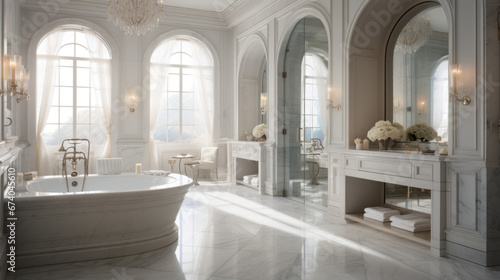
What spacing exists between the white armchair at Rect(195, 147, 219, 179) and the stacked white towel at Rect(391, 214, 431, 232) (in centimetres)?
448

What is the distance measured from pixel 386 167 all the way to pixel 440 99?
90 cm

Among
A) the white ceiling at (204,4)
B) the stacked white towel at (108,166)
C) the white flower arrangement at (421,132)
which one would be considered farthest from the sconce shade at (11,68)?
the white ceiling at (204,4)

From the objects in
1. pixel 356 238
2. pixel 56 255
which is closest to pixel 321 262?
pixel 356 238

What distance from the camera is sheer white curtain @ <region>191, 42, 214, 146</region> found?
8508mm

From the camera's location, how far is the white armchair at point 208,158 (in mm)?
7793

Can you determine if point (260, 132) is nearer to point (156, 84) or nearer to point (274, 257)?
point (156, 84)

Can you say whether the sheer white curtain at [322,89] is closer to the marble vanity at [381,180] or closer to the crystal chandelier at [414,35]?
the marble vanity at [381,180]

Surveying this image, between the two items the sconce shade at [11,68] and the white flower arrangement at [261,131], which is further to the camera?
the white flower arrangement at [261,131]

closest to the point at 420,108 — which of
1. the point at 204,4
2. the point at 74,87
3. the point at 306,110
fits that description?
the point at 306,110

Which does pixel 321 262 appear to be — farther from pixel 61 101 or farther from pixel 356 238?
pixel 61 101

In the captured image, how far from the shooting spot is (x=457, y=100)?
3338mm

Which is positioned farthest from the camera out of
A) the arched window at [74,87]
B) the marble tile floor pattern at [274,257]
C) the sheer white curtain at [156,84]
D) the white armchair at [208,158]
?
the sheer white curtain at [156,84]

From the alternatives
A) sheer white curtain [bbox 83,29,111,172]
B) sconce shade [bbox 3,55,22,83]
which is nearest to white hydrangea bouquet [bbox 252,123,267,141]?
sheer white curtain [bbox 83,29,111,172]

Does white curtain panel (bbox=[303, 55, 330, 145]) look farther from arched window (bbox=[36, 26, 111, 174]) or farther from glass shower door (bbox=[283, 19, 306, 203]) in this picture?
arched window (bbox=[36, 26, 111, 174])
